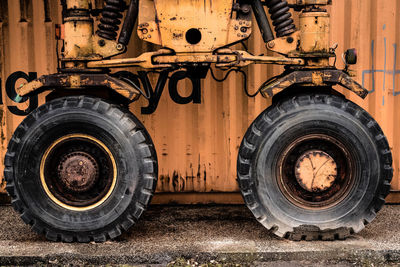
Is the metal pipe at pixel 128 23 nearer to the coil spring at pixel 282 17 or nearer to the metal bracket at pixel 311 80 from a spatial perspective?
the coil spring at pixel 282 17

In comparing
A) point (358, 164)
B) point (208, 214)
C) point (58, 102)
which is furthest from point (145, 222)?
point (358, 164)

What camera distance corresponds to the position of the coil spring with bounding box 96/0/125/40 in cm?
452

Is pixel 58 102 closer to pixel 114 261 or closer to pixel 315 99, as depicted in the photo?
pixel 114 261

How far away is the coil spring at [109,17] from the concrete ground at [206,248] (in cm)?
188

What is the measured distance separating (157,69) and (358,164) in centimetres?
200

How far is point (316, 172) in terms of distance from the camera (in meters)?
4.23

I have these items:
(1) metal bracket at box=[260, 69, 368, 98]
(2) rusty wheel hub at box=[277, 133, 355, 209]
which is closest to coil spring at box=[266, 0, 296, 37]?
(1) metal bracket at box=[260, 69, 368, 98]

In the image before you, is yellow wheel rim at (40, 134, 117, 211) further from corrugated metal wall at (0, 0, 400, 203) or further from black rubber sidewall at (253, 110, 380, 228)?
corrugated metal wall at (0, 0, 400, 203)

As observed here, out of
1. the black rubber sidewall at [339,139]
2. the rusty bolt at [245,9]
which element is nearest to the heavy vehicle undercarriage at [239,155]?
the black rubber sidewall at [339,139]

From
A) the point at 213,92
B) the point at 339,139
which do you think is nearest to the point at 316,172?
the point at 339,139

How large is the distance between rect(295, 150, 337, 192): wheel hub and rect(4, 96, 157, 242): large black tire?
4.20ft

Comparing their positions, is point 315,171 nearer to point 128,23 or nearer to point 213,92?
point 213,92

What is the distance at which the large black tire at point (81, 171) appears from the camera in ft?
13.9

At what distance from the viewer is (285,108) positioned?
14.1ft
